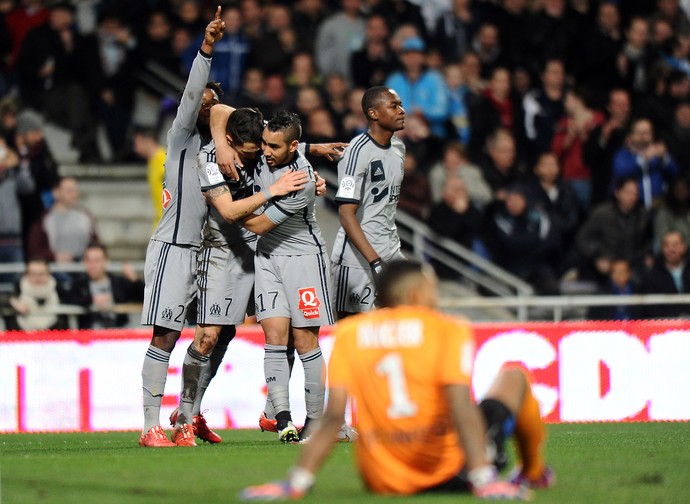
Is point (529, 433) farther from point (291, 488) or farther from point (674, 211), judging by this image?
point (674, 211)

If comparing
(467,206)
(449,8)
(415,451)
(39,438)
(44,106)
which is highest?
(449,8)

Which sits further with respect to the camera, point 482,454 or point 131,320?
point 131,320

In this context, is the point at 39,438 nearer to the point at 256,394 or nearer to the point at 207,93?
the point at 256,394

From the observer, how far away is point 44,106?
53.6 feet

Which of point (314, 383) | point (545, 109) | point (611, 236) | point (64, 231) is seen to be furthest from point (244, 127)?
point (545, 109)

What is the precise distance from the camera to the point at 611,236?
49.2ft

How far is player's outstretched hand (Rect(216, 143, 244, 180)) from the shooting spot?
28.6 ft

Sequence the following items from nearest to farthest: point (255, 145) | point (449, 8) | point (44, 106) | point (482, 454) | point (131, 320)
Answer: point (482, 454)
point (255, 145)
point (131, 320)
point (44, 106)
point (449, 8)

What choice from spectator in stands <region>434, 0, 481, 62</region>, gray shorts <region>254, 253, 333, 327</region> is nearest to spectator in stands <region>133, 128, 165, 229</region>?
spectator in stands <region>434, 0, 481, 62</region>

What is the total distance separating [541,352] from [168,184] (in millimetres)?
5142

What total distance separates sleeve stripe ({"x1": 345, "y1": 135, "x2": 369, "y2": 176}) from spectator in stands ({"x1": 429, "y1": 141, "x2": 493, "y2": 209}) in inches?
231

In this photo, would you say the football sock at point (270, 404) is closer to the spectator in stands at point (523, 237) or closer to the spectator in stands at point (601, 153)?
the spectator in stands at point (523, 237)

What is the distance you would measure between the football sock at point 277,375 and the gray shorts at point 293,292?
216 mm

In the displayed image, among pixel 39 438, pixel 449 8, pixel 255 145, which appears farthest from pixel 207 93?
pixel 449 8
